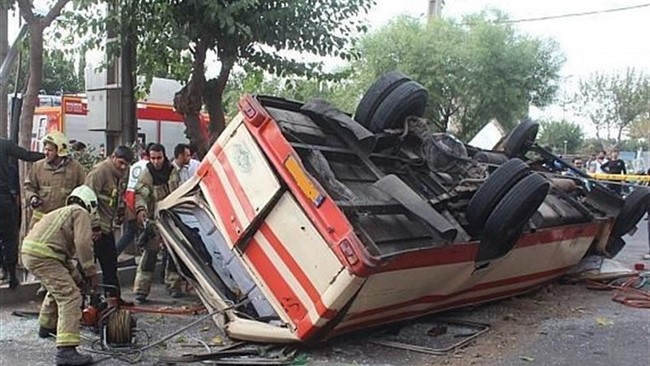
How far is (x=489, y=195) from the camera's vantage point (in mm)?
5434

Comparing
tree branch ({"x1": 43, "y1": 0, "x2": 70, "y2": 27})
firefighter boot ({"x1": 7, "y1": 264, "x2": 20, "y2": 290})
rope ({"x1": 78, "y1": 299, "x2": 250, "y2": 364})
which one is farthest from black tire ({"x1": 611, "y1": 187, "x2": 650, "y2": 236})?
A: tree branch ({"x1": 43, "y1": 0, "x2": 70, "y2": 27})

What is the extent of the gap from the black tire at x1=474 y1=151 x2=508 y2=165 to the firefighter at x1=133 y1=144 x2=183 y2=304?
9.35ft

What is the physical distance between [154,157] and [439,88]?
16.6 meters

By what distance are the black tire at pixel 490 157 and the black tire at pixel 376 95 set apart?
4.22 feet

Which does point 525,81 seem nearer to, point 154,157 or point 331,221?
point 154,157

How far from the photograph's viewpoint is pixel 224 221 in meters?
5.49

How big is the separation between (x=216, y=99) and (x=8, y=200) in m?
3.28

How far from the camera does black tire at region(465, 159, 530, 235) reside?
17.7 feet

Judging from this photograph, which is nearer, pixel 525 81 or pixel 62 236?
pixel 62 236

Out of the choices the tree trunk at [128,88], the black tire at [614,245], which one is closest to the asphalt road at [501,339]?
the black tire at [614,245]

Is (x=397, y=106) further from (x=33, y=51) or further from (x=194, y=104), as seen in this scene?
(x=194, y=104)

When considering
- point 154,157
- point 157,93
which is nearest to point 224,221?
point 154,157

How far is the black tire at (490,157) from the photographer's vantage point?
7035 mm

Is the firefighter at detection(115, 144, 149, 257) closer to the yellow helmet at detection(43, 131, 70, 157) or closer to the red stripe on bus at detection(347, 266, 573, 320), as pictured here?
the yellow helmet at detection(43, 131, 70, 157)
